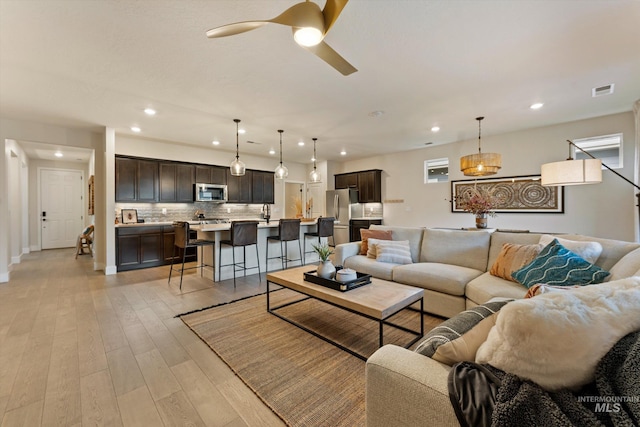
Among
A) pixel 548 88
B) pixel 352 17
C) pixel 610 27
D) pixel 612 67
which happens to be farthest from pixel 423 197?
pixel 352 17

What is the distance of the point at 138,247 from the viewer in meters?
5.21

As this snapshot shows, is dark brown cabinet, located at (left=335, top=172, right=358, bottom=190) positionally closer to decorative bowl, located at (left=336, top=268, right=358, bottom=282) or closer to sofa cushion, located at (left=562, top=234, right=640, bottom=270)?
decorative bowl, located at (left=336, top=268, right=358, bottom=282)

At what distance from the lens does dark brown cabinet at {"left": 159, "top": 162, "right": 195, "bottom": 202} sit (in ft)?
19.1

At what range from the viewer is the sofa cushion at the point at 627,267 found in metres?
1.77

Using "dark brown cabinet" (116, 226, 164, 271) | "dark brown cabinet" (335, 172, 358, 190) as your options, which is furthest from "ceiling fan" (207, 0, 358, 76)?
"dark brown cabinet" (335, 172, 358, 190)

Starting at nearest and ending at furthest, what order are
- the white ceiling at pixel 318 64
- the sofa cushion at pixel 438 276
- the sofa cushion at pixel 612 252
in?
the white ceiling at pixel 318 64
the sofa cushion at pixel 612 252
the sofa cushion at pixel 438 276

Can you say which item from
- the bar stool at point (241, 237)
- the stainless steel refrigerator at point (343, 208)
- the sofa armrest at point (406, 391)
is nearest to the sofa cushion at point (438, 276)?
the sofa armrest at point (406, 391)

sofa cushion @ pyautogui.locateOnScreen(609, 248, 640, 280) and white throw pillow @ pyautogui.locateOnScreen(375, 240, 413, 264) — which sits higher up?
sofa cushion @ pyautogui.locateOnScreen(609, 248, 640, 280)

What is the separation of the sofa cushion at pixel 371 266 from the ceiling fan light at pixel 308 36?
98.6 inches

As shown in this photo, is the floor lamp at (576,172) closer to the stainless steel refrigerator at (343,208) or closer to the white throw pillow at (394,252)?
the white throw pillow at (394,252)

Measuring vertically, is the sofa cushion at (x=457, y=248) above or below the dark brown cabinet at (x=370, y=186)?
below

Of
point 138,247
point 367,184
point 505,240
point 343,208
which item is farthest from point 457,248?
point 138,247

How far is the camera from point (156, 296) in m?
3.59

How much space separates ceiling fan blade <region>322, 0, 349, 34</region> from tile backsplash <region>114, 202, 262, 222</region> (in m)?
5.49
